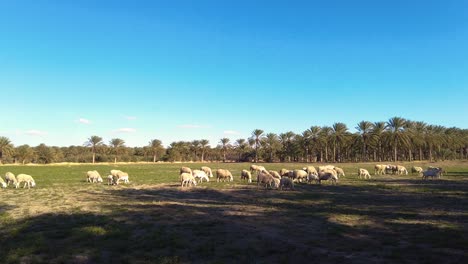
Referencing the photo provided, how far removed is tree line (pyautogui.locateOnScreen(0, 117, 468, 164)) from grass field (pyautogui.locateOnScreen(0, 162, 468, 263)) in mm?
76090

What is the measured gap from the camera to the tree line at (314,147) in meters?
91.1

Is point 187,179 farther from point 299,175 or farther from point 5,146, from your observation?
point 5,146

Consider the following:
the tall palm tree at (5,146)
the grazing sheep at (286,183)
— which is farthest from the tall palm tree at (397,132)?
the tall palm tree at (5,146)

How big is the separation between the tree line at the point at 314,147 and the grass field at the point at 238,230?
7609 centimetres

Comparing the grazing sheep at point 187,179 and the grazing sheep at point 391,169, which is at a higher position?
the grazing sheep at point 391,169

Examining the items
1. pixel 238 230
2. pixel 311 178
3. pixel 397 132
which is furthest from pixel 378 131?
pixel 238 230

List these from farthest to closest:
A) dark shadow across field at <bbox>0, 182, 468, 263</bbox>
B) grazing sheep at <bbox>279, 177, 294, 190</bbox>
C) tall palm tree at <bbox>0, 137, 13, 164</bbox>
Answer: tall palm tree at <bbox>0, 137, 13, 164</bbox> → grazing sheep at <bbox>279, 177, 294, 190</bbox> → dark shadow across field at <bbox>0, 182, 468, 263</bbox>

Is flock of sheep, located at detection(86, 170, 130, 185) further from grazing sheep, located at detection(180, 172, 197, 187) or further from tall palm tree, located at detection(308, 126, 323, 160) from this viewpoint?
tall palm tree, located at detection(308, 126, 323, 160)

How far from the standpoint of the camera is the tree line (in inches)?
3585

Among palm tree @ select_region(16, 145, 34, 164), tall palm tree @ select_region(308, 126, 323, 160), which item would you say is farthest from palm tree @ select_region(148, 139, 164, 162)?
tall palm tree @ select_region(308, 126, 323, 160)

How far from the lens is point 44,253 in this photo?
33.1ft

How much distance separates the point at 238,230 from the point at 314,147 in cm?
10044

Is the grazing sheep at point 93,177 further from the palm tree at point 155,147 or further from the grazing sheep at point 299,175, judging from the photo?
the palm tree at point 155,147

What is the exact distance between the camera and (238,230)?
498 inches
